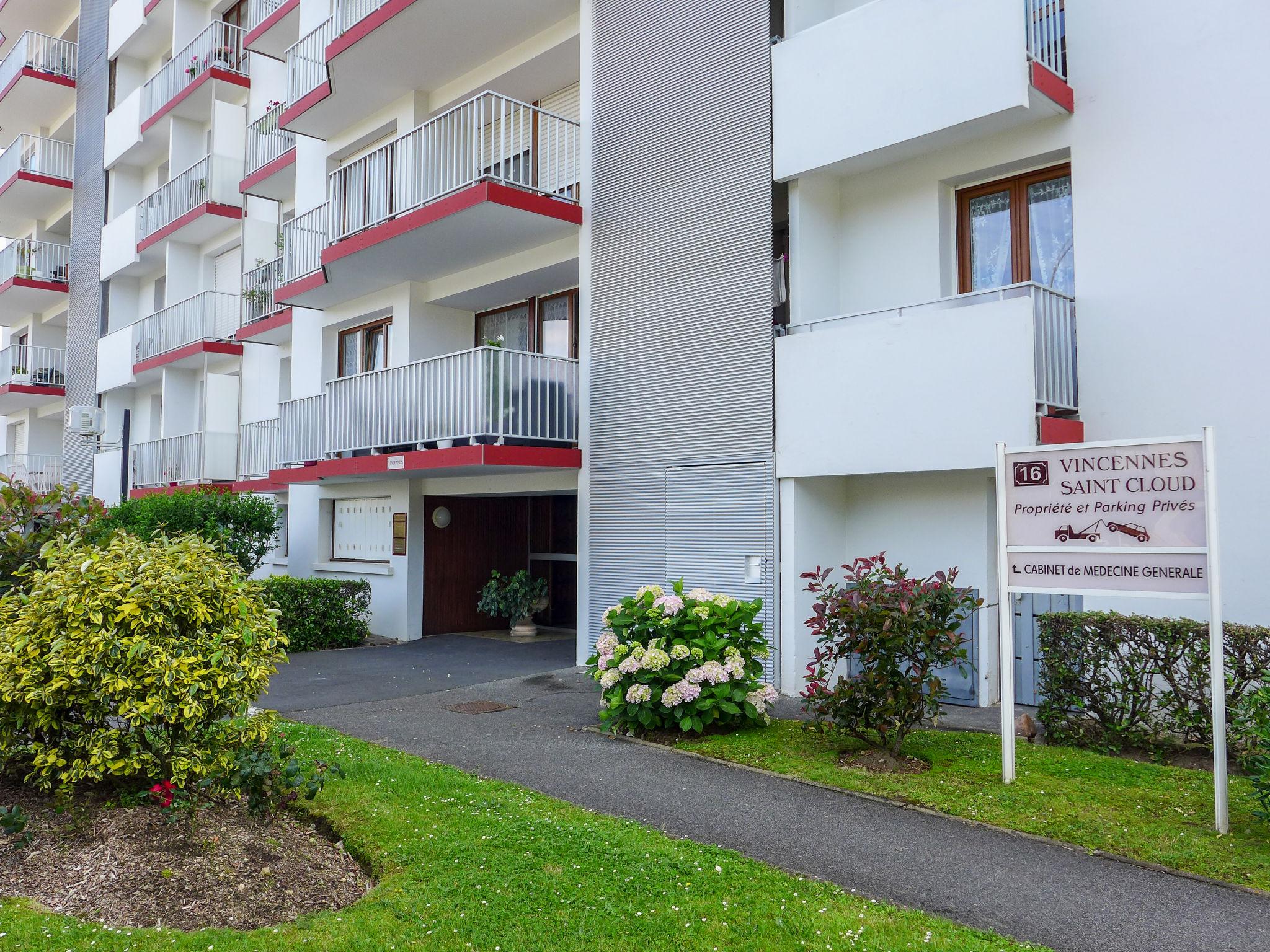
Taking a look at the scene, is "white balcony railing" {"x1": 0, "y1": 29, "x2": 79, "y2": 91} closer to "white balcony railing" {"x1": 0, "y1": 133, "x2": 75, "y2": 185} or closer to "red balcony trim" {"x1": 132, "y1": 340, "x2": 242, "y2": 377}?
"white balcony railing" {"x1": 0, "y1": 133, "x2": 75, "y2": 185}

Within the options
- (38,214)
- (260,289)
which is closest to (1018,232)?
(260,289)

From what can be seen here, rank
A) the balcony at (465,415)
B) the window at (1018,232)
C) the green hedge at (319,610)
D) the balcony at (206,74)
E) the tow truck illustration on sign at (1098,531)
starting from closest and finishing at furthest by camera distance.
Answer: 1. the tow truck illustration on sign at (1098,531)
2. the window at (1018,232)
3. the balcony at (465,415)
4. the green hedge at (319,610)
5. the balcony at (206,74)

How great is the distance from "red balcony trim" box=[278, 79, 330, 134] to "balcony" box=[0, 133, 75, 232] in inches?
638

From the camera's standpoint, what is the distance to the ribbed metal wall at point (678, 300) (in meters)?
11.2

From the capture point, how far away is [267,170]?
20.7 metres

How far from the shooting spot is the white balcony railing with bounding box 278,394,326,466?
53.2 ft

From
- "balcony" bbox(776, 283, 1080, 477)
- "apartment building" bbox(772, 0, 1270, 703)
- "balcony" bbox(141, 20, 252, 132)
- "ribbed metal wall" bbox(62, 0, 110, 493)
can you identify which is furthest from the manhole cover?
"ribbed metal wall" bbox(62, 0, 110, 493)

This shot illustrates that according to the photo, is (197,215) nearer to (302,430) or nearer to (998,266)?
(302,430)

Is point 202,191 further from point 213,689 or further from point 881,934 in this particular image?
point 881,934

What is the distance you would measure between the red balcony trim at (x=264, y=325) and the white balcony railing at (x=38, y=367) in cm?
1287

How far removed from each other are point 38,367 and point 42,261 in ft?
10.8

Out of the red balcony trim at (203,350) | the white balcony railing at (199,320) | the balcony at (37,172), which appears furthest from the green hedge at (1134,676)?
the balcony at (37,172)

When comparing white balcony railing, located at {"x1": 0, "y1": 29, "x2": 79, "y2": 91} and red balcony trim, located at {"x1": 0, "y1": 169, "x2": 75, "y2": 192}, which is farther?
white balcony railing, located at {"x1": 0, "y1": 29, "x2": 79, "y2": 91}

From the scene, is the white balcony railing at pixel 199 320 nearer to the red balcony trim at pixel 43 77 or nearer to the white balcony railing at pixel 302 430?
the white balcony railing at pixel 302 430
